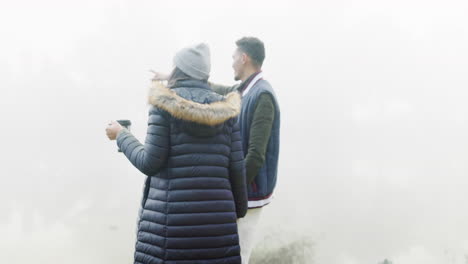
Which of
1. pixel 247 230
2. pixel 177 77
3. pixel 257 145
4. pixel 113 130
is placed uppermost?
pixel 177 77

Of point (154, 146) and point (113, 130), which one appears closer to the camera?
point (154, 146)

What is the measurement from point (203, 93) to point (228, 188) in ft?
1.80

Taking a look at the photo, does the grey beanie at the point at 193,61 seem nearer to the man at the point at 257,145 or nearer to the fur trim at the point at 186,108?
the fur trim at the point at 186,108

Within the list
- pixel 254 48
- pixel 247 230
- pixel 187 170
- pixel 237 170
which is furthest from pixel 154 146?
pixel 254 48

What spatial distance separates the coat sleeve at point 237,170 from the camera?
3.37 m

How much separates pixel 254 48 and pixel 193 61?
3.74 ft

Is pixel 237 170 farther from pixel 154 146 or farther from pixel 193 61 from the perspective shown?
pixel 193 61

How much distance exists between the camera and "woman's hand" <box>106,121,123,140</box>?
11.3 feet

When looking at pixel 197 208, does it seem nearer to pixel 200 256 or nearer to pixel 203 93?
pixel 200 256

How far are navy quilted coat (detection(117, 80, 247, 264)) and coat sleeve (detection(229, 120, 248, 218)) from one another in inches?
2.3

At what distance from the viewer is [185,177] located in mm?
3191

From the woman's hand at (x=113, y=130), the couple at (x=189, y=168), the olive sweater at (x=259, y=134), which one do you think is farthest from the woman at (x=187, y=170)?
the olive sweater at (x=259, y=134)

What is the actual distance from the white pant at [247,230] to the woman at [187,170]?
635 millimetres

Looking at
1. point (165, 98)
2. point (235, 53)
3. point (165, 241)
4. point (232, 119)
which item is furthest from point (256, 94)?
point (165, 241)
